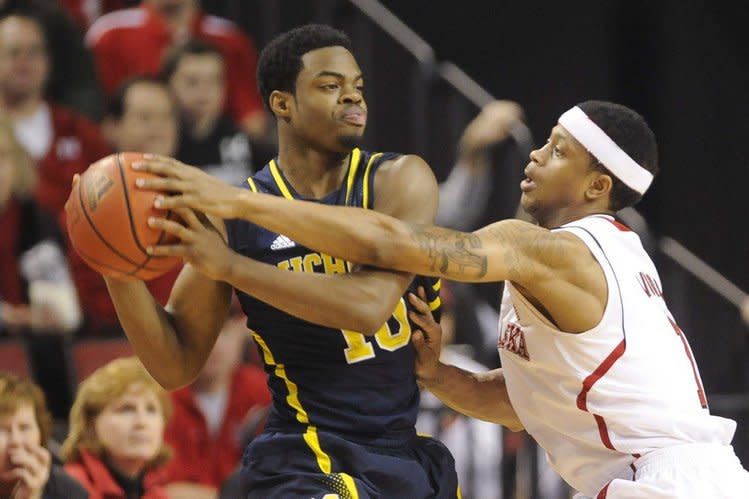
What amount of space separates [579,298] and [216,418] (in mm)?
3118

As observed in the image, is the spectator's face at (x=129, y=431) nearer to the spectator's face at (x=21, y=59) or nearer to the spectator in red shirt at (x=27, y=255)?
the spectator in red shirt at (x=27, y=255)

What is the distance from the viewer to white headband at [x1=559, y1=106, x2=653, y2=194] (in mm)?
4414

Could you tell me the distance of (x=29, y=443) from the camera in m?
4.90

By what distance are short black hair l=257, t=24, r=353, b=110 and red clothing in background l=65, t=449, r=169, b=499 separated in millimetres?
1875

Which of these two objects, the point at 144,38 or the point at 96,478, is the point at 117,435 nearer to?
the point at 96,478

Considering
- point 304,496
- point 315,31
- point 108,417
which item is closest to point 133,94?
point 108,417

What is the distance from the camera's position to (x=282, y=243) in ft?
13.6

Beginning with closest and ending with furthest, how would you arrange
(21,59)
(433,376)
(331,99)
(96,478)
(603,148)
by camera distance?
(331,99) → (603,148) → (433,376) → (96,478) → (21,59)

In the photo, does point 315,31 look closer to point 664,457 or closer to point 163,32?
point 664,457

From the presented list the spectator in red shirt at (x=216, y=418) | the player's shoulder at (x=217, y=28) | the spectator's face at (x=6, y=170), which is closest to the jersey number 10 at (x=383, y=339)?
the spectator in red shirt at (x=216, y=418)

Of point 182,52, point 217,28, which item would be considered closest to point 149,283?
point 182,52

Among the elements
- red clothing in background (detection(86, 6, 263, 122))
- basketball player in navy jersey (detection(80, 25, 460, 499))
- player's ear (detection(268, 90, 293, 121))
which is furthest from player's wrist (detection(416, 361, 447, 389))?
red clothing in background (detection(86, 6, 263, 122))

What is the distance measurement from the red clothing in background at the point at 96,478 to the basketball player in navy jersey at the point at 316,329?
114 centimetres

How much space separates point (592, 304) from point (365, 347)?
2.42ft
